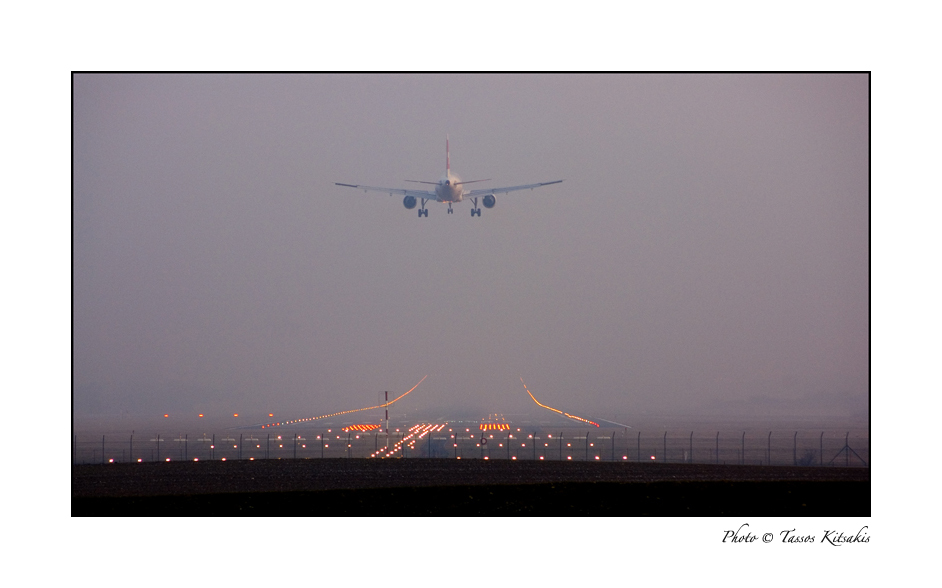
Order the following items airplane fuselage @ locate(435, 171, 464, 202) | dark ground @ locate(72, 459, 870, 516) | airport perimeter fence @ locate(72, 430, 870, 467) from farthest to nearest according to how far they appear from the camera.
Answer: airplane fuselage @ locate(435, 171, 464, 202) < airport perimeter fence @ locate(72, 430, 870, 467) < dark ground @ locate(72, 459, 870, 516)

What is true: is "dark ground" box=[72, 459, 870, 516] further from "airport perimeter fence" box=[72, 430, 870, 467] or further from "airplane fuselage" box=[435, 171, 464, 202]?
"airplane fuselage" box=[435, 171, 464, 202]

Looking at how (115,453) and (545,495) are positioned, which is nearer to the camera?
(545,495)

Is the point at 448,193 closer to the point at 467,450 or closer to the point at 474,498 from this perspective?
the point at 467,450

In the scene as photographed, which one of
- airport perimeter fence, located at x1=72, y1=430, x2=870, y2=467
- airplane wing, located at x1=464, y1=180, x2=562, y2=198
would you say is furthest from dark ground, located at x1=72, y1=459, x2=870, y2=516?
airplane wing, located at x1=464, y1=180, x2=562, y2=198

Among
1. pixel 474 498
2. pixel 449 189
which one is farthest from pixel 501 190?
pixel 474 498

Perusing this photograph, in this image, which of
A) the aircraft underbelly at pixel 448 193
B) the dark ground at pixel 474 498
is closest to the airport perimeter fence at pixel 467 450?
the dark ground at pixel 474 498

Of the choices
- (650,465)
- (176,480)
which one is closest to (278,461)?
(176,480)

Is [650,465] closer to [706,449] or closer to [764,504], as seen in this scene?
[764,504]

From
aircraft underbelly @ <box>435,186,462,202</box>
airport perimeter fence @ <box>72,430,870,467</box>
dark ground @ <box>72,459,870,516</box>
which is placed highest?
aircraft underbelly @ <box>435,186,462,202</box>

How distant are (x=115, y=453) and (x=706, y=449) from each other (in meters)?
46.9
